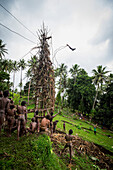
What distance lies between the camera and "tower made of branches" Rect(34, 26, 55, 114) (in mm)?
4391

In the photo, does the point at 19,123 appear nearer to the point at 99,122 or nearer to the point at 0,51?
the point at 99,122

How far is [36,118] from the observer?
15.5 ft

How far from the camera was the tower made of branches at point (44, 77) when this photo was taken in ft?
14.4

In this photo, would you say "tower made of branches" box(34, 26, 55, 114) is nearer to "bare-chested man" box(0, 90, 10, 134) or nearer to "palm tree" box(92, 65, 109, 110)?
"bare-chested man" box(0, 90, 10, 134)

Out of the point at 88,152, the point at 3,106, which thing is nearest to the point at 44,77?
the point at 3,106

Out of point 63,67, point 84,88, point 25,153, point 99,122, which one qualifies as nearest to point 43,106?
point 25,153

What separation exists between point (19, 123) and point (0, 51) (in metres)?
34.1

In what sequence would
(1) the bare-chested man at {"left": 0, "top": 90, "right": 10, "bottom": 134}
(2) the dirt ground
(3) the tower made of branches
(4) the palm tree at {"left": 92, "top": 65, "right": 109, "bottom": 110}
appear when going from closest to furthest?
(1) the bare-chested man at {"left": 0, "top": 90, "right": 10, "bottom": 134}, (3) the tower made of branches, (2) the dirt ground, (4) the palm tree at {"left": 92, "top": 65, "right": 109, "bottom": 110}

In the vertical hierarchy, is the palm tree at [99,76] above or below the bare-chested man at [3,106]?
above

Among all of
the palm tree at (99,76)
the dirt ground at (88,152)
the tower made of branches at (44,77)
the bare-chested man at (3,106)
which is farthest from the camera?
the palm tree at (99,76)

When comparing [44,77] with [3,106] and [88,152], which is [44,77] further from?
[88,152]

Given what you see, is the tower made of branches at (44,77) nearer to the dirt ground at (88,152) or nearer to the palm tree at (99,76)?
the dirt ground at (88,152)

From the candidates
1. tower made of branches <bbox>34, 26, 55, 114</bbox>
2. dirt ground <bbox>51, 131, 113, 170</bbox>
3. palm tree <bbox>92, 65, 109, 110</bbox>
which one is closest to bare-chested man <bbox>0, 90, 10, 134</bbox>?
tower made of branches <bbox>34, 26, 55, 114</bbox>

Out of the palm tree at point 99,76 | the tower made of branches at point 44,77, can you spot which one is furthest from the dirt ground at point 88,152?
the palm tree at point 99,76
